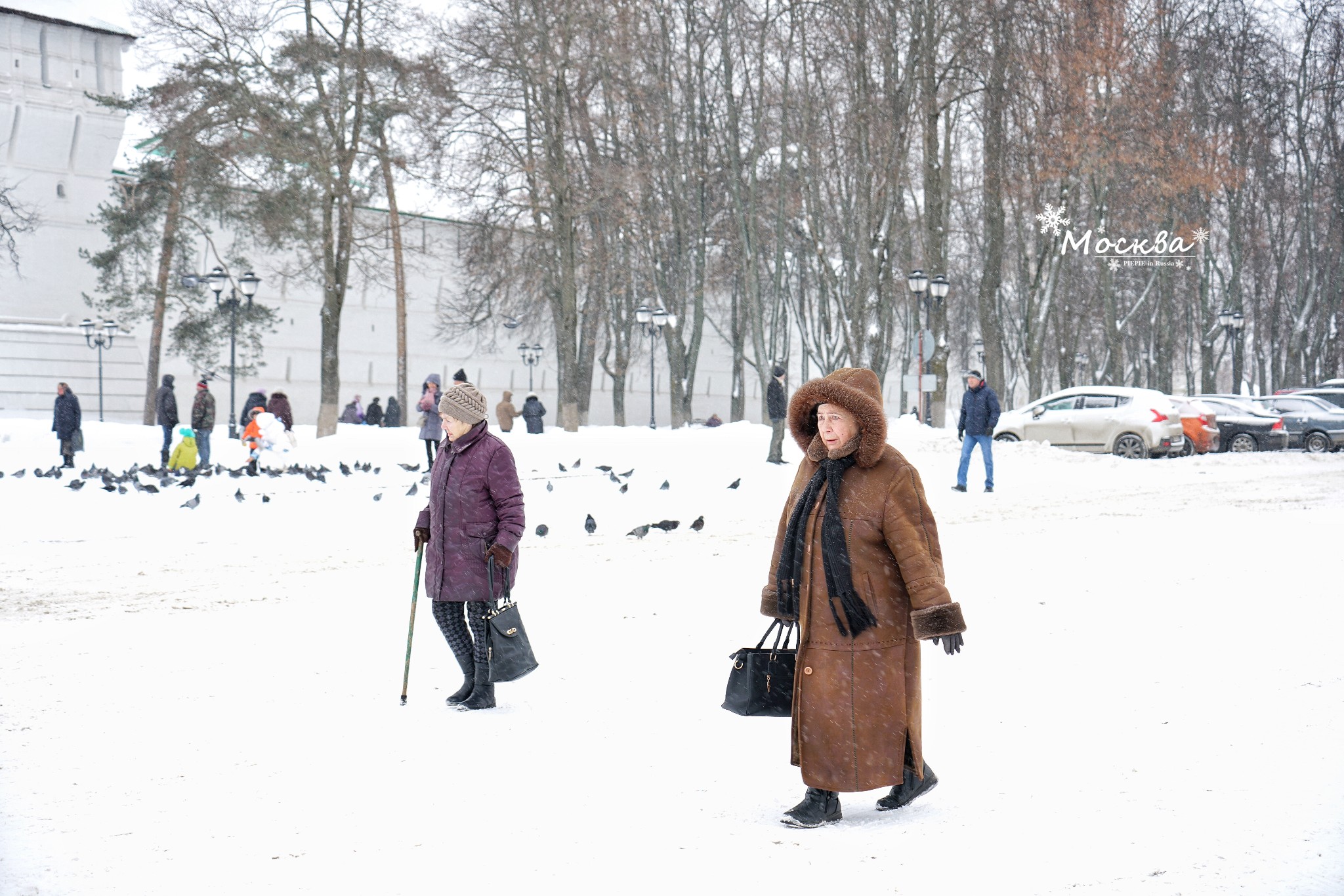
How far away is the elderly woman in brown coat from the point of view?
4320 millimetres

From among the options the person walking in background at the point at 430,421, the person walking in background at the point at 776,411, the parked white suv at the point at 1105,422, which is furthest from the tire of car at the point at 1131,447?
the person walking in background at the point at 430,421

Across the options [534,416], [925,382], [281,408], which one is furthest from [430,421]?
[925,382]

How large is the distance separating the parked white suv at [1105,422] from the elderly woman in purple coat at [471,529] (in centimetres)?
2232

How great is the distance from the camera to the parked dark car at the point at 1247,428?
29500mm

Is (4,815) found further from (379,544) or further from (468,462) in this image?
(379,544)

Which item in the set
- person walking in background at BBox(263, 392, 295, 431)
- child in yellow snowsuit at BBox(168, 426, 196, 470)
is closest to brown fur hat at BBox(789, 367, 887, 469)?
child in yellow snowsuit at BBox(168, 426, 196, 470)

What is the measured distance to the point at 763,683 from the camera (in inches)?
177

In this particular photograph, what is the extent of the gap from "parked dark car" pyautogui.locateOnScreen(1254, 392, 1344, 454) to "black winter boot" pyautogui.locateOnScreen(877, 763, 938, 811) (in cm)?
2832

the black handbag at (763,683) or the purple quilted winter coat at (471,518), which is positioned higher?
the purple quilted winter coat at (471,518)

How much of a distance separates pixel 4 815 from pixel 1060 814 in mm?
3708

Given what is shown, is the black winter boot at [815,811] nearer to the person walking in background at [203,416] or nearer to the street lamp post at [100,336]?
the person walking in background at [203,416]

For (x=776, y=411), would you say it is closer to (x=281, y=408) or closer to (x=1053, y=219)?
(x=1053, y=219)

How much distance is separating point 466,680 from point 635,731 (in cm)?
104

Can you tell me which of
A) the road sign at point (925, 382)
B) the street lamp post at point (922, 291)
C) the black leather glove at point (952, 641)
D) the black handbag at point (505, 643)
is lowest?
the black handbag at point (505, 643)
